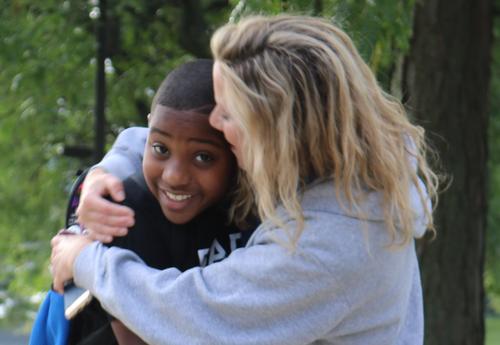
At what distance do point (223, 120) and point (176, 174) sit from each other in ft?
0.63

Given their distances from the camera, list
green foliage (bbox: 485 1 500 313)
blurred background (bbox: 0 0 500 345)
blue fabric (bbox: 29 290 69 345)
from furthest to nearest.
Answer: green foliage (bbox: 485 1 500 313)
blurred background (bbox: 0 0 500 345)
blue fabric (bbox: 29 290 69 345)

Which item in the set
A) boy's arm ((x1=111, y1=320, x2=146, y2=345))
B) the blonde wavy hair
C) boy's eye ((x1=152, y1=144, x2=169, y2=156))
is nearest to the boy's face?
boy's eye ((x1=152, y1=144, x2=169, y2=156))

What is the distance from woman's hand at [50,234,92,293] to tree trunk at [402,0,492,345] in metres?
3.98

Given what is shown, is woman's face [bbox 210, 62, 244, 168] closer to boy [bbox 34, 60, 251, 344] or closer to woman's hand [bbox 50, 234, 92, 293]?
boy [bbox 34, 60, 251, 344]

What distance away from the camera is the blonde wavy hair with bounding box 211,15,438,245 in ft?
7.41

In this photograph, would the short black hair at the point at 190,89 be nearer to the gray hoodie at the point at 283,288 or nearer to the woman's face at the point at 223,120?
the woman's face at the point at 223,120

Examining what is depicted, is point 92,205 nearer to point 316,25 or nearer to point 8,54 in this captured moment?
point 316,25

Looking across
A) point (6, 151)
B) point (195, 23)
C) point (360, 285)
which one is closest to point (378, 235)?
point (360, 285)

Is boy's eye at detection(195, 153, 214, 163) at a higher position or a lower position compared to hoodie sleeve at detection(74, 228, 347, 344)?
higher

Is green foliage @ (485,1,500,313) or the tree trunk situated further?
green foliage @ (485,1,500,313)

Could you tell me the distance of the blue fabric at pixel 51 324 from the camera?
2.64m

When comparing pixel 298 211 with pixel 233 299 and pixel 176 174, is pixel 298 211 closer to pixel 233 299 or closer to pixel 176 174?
pixel 233 299

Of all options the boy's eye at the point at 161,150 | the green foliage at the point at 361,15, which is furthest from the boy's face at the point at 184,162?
the green foliage at the point at 361,15

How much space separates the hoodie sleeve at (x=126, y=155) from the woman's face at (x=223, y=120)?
1.32 ft
